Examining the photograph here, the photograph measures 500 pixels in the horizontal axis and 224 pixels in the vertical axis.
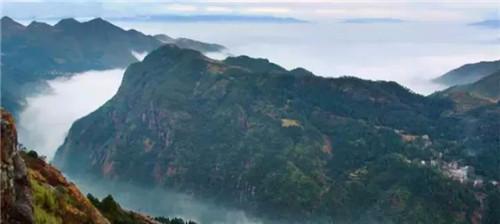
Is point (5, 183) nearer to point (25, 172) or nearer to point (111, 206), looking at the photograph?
point (25, 172)

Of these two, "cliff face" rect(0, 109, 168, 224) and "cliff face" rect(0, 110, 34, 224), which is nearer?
"cliff face" rect(0, 110, 34, 224)

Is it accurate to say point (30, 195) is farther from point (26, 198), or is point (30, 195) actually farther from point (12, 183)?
point (12, 183)

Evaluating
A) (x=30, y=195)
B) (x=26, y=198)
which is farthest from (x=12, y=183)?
(x=30, y=195)

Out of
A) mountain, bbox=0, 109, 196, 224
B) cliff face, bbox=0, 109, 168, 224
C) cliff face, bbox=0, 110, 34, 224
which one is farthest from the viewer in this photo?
mountain, bbox=0, 109, 196, 224

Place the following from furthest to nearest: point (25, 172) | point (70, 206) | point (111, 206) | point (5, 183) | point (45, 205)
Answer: point (111, 206)
point (70, 206)
point (45, 205)
point (25, 172)
point (5, 183)

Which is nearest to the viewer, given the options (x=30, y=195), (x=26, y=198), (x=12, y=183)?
(x=12, y=183)

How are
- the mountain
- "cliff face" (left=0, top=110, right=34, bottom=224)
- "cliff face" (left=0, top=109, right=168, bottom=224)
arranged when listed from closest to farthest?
"cliff face" (left=0, top=110, right=34, bottom=224) → "cliff face" (left=0, top=109, right=168, bottom=224) → the mountain

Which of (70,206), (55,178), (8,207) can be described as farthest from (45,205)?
(55,178)

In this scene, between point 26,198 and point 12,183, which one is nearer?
point 12,183
